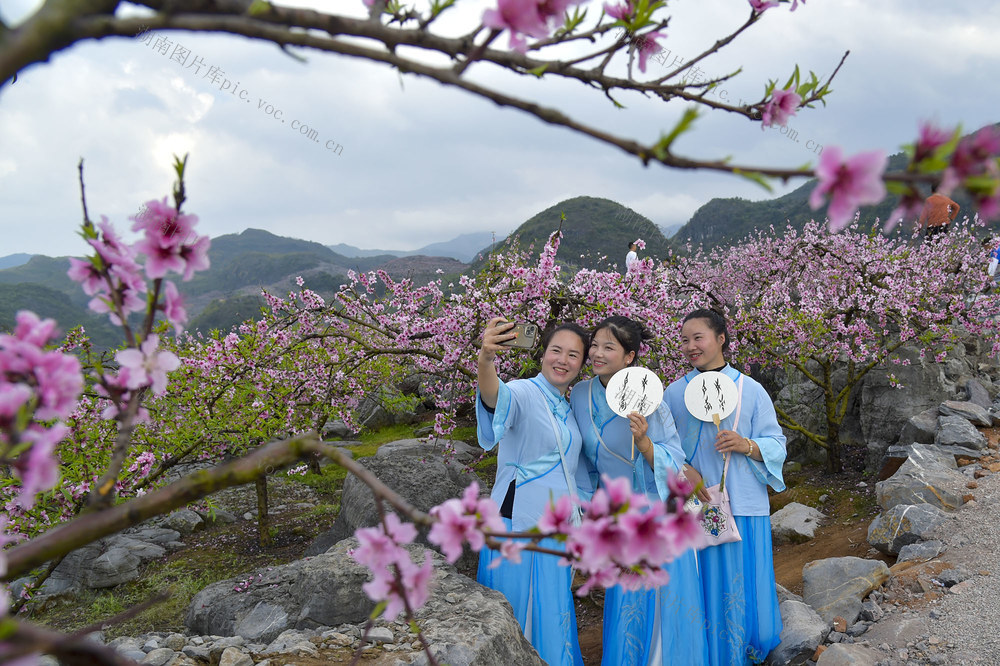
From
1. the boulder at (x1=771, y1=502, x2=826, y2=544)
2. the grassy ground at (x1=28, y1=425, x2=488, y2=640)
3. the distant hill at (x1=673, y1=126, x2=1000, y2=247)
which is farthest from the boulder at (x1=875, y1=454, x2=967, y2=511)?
the distant hill at (x1=673, y1=126, x2=1000, y2=247)

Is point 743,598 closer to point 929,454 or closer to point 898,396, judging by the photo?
point 929,454

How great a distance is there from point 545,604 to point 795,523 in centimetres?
465

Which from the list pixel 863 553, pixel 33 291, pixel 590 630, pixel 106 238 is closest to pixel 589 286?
pixel 590 630

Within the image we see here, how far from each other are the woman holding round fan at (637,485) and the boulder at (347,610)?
90cm

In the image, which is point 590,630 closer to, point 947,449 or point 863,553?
point 863,553

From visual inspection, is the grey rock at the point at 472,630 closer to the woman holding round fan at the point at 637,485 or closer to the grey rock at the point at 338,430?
the woman holding round fan at the point at 637,485

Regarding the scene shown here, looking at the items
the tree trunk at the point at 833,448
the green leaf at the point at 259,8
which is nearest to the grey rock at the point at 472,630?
the green leaf at the point at 259,8

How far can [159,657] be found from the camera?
300 cm

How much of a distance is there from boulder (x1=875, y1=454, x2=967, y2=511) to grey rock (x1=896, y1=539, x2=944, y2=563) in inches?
31.0

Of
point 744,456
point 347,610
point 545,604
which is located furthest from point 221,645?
point 744,456

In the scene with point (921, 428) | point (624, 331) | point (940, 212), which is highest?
point (940, 212)

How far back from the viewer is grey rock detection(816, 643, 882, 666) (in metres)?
3.32

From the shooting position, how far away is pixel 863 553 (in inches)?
211

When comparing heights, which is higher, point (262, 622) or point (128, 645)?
point (128, 645)
